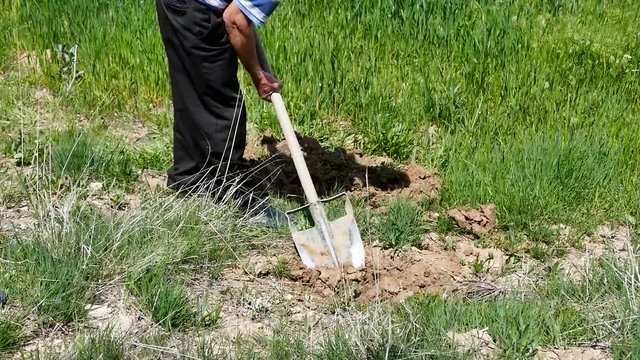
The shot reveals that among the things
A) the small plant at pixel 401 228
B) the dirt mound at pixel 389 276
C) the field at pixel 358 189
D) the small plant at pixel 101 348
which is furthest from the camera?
the small plant at pixel 401 228

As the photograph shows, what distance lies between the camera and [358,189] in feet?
15.9

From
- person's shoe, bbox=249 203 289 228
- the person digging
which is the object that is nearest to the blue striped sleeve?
the person digging

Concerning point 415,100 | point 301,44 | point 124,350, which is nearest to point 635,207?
point 415,100

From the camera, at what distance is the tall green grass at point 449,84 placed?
4.72 m

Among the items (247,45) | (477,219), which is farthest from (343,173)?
(247,45)

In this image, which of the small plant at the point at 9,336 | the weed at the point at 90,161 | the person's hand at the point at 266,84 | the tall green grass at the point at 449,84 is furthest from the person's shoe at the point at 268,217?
the small plant at the point at 9,336

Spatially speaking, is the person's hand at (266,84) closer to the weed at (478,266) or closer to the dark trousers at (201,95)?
the dark trousers at (201,95)

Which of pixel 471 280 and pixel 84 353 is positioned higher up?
pixel 84 353

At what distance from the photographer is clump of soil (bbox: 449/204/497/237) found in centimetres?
444

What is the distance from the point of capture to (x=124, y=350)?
3324 mm

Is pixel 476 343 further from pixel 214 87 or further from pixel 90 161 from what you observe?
pixel 90 161

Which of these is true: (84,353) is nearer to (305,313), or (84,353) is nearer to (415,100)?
(305,313)

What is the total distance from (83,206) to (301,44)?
2283 millimetres

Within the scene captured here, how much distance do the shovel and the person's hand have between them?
0.09 feet
